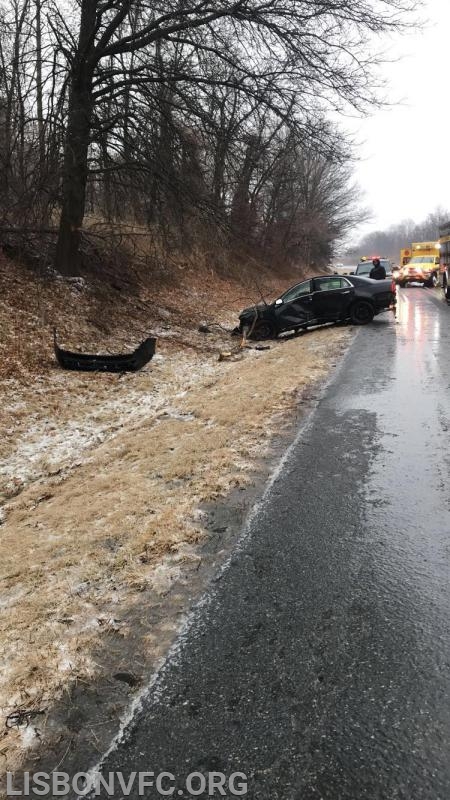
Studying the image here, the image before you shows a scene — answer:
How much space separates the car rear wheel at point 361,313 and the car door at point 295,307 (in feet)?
4.36

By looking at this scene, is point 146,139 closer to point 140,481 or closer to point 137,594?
point 140,481

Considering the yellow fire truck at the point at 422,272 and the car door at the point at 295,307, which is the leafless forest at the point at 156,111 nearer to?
the car door at the point at 295,307

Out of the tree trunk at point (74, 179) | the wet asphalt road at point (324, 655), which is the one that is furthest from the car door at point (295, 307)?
the wet asphalt road at point (324, 655)

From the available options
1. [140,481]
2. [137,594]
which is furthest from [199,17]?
[137,594]

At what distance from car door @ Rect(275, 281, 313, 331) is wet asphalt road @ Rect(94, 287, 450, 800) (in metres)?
10.5

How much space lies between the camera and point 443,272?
21.1m

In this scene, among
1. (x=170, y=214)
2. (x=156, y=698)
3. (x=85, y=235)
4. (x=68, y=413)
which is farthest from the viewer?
(x=85, y=235)

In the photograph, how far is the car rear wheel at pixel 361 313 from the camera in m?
A: 15.3

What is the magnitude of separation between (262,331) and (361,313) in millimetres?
3064

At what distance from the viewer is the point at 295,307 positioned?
15188 mm

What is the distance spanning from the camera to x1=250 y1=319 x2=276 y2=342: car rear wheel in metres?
15.4

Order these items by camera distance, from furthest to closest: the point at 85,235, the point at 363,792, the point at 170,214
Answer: the point at 85,235, the point at 170,214, the point at 363,792

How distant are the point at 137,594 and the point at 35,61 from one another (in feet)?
43.3

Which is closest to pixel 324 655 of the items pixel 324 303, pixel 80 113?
pixel 80 113
